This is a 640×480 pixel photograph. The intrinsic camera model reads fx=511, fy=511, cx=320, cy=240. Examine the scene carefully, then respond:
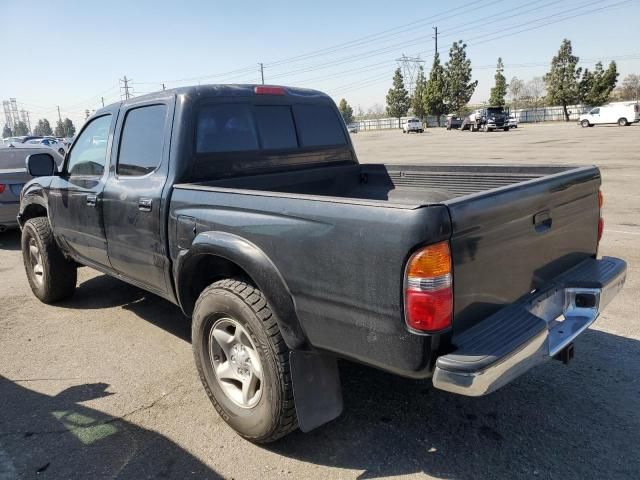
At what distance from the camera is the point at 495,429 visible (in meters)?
2.91

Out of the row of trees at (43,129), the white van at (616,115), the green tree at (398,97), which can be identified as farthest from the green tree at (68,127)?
the white van at (616,115)

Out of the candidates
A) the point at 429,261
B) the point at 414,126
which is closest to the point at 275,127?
the point at 429,261

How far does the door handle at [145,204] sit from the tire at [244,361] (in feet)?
2.73

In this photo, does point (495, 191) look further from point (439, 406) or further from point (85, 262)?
point (85, 262)

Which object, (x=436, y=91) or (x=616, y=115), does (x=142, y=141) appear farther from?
(x=436, y=91)

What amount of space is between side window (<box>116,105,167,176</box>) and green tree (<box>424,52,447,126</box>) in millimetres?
73164

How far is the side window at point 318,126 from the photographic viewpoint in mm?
4141

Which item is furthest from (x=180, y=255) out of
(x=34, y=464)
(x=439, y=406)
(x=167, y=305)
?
(x=167, y=305)

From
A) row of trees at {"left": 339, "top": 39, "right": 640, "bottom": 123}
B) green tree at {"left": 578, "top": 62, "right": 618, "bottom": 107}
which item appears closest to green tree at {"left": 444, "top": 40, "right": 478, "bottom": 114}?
row of trees at {"left": 339, "top": 39, "right": 640, "bottom": 123}

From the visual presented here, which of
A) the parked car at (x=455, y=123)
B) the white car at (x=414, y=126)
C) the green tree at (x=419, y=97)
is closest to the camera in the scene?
the white car at (x=414, y=126)

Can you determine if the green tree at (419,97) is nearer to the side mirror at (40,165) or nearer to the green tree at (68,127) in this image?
the side mirror at (40,165)

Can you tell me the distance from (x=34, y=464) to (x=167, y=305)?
8.09ft

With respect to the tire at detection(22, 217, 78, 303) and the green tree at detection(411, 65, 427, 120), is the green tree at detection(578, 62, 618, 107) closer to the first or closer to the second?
the green tree at detection(411, 65, 427, 120)

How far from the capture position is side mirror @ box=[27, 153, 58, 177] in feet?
15.2
